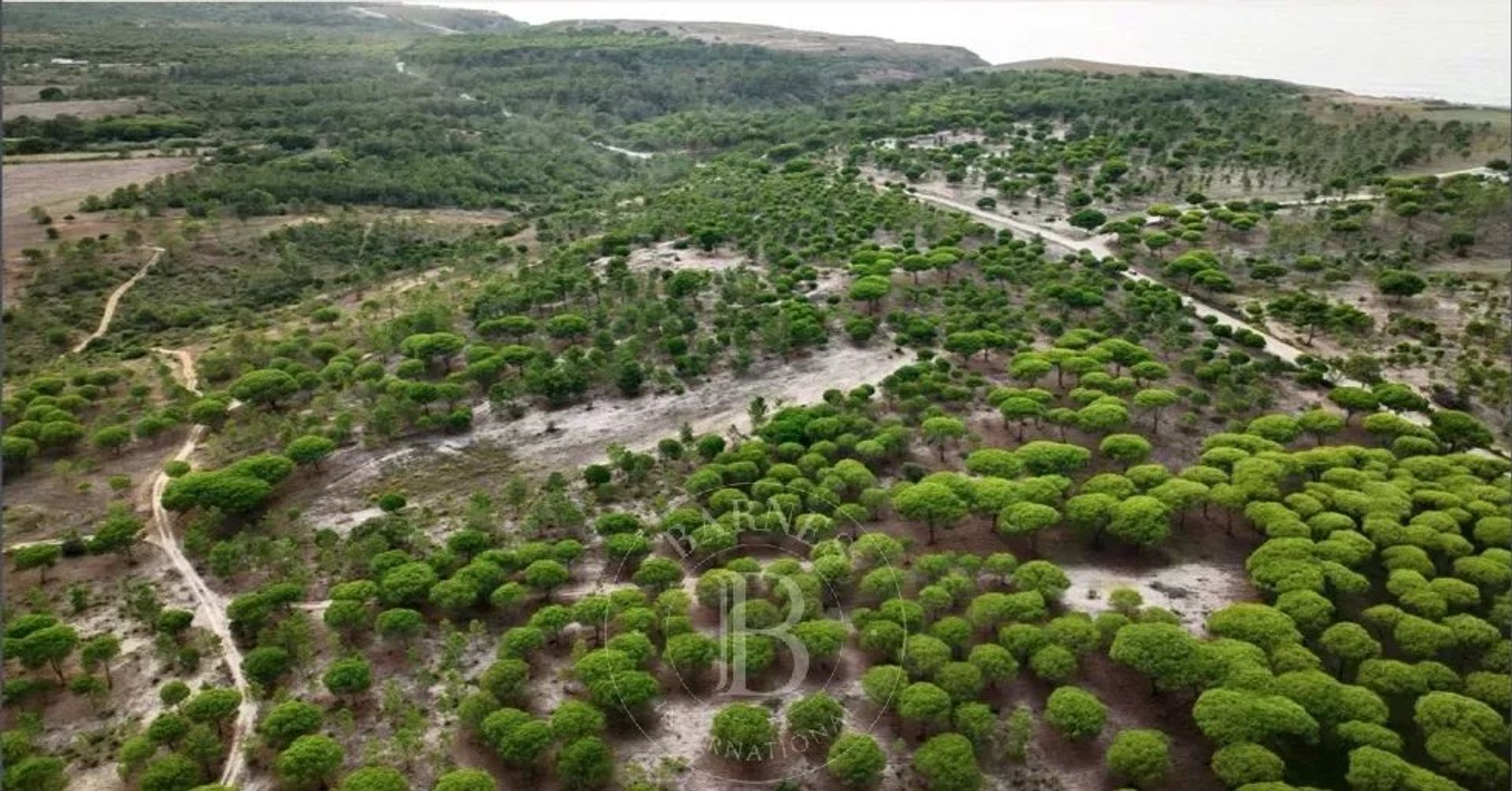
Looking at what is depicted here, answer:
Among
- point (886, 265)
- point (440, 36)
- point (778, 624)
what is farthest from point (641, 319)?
point (440, 36)

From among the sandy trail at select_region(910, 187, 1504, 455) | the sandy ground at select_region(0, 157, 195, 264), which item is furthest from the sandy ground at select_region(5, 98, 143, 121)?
the sandy trail at select_region(910, 187, 1504, 455)

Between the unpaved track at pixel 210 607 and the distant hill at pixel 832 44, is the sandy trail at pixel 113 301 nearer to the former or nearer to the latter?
the unpaved track at pixel 210 607

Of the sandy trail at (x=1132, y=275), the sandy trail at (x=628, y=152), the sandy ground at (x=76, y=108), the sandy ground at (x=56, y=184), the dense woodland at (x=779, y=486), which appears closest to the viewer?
the dense woodland at (x=779, y=486)

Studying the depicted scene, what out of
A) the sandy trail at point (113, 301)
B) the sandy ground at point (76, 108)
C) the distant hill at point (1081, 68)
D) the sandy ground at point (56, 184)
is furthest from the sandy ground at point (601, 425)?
the distant hill at point (1081, 68)

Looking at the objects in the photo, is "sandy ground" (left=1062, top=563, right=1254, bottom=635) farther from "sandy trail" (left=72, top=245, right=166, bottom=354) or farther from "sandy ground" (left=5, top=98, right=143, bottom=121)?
"sandy ground" (left=5, top=98, right=143, bottom=121)

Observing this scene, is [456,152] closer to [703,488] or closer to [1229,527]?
[703,488]

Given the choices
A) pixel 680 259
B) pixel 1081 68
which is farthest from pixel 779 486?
pixel 1081 68
